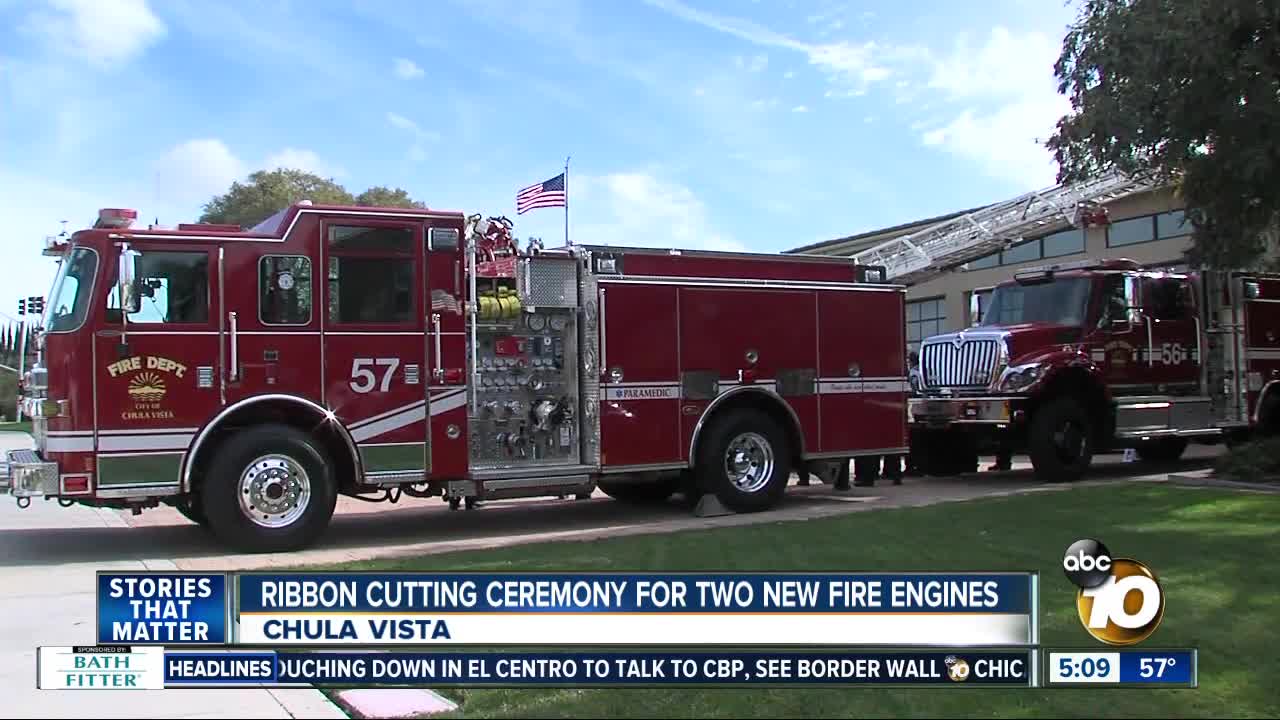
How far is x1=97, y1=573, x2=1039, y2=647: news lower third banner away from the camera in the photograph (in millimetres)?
4699

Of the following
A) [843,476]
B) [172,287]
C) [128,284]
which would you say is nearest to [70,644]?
[128,284]

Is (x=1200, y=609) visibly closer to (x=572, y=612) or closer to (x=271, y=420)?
(x=572, y=612)

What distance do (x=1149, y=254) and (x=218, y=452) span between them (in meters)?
24.1

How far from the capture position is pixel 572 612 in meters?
4.81

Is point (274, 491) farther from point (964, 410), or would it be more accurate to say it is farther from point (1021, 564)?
point (964, 410)

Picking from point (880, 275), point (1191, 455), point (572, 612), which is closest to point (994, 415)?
point (880, 275)

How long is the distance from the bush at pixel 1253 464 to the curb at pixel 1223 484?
0.28 m

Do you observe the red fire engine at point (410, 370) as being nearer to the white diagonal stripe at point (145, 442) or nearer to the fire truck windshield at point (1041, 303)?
the white diagonal stripe at point (145, 442)

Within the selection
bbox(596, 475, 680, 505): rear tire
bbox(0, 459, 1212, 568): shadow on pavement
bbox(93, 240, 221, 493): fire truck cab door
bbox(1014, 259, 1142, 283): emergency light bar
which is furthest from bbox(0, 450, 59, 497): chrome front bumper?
bbox(1014, 259, 1142, 283): emergency light bar

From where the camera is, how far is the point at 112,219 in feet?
30.1

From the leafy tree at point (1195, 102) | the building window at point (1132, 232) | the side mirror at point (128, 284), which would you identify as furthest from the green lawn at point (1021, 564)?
the building window at point (1132, 232)

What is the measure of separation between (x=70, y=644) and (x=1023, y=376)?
37.6ft

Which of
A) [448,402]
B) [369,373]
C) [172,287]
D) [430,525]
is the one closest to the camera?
[172,287]

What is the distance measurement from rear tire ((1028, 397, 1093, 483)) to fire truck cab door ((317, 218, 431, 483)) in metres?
8.21
